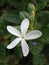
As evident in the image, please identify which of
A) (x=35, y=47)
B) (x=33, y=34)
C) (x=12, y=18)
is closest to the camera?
(x=33, y=34)

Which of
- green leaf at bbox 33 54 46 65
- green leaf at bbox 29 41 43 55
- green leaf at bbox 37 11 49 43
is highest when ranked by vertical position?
green leaf at bbox 37 11 49 43

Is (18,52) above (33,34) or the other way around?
the other way around

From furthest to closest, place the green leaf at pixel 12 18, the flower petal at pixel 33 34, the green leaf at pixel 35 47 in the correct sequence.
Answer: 1. the green leaf at pixel 12 18
2. the green leaf at pixel 35 47
3. the flower petal at pixel 33 34

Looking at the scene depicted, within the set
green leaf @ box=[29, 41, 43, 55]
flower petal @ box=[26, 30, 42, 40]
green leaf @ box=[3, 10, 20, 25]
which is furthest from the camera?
green leaf @ box=[3, 10, 20, 25]

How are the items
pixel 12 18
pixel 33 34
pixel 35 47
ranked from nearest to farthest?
pixel 33 34 < pixel 35 47 < pixel 12 18

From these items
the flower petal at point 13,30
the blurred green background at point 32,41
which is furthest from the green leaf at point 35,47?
the flower petal at point 13,30

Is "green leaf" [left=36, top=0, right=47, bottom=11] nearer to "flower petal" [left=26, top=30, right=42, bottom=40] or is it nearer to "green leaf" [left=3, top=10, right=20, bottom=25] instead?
"green leaf" [left=3, top=10, right=20, bottom=25]

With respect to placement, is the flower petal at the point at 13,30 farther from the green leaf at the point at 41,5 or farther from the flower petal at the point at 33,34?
the green leaf at the point at 41,5

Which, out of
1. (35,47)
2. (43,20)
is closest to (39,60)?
(35,47)

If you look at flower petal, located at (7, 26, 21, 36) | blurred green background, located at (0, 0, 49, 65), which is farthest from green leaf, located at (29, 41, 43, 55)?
flower petal, located at (7, 26, 21, 36)

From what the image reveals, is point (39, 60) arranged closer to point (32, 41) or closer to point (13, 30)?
point (32, 41)

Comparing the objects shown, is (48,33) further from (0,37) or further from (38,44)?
(0,37)
